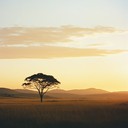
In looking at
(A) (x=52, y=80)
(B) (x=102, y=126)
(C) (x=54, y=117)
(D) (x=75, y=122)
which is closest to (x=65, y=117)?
(C) (x=54, y=117)

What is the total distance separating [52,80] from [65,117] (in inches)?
2451

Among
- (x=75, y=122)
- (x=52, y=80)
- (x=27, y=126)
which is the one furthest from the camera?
(x=52, y=80)

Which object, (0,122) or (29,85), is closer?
(0,122)

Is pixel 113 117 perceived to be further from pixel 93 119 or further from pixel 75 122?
pixel 75 122

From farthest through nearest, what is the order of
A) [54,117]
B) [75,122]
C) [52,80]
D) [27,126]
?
[52,80] < [54,117] < [75,122] < [27,126]

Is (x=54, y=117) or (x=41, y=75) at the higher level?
(x=41, y=75)

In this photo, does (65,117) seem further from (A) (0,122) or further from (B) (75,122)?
(A) (0,122)

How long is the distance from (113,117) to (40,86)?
208 feet

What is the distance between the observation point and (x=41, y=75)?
94312mm

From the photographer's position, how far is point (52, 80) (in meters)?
94.1

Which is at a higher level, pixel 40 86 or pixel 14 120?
pixel 40 86

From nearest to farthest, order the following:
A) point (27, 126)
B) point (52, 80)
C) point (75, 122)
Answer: point (27, 126) → point (75, 122) → point (52, 80)

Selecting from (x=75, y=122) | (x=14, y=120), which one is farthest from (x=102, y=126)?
(x=14, y=120)

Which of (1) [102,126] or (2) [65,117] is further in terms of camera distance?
(2) [65,117]
